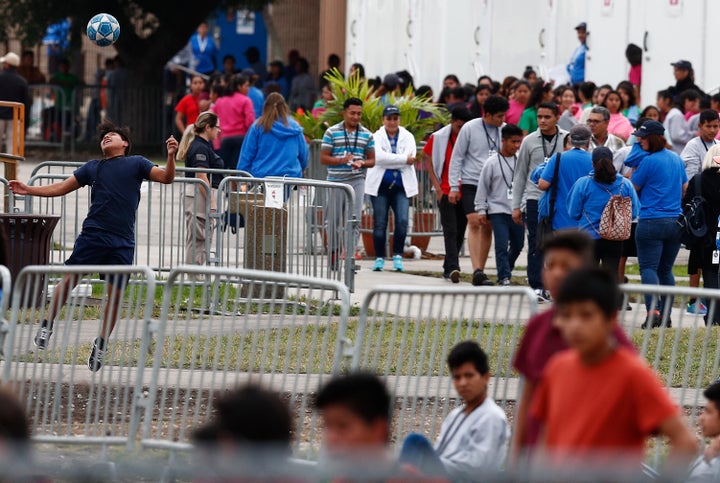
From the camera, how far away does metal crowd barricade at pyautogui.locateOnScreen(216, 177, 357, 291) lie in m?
13.2

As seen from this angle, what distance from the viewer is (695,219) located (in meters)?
12.9

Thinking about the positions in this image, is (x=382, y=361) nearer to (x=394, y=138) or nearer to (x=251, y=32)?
(x=394, y=138)

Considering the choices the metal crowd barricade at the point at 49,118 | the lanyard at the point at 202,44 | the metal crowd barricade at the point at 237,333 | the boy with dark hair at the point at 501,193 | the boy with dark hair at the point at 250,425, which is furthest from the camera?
the lanyard at the point at 202,44

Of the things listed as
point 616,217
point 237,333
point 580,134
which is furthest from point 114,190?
point 580,134

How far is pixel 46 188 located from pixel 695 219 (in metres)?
5.23

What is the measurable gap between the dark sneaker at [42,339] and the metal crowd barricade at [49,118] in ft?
77.7

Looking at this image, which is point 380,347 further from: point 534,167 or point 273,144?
point 273,144

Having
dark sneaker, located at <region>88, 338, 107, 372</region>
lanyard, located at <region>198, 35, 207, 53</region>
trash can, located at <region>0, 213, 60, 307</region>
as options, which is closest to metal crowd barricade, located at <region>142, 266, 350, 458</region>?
dark sneaker, located at <region>88, 338, 107, 372</region>

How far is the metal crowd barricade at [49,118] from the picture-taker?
3256cm

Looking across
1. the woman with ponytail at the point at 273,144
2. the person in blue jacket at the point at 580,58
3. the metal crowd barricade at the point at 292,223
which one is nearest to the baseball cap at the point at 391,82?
the person in blue jacket at the point at 580,58

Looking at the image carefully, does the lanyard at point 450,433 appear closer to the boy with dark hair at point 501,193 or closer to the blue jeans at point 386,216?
the boy with dark hair at point 501,193

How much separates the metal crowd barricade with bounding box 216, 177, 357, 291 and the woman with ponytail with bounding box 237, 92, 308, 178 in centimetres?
163

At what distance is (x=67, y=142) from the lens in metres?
32.8

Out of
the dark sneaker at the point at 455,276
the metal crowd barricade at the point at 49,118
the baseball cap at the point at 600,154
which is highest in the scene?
the metal crowd barricade at the point at 49,118
